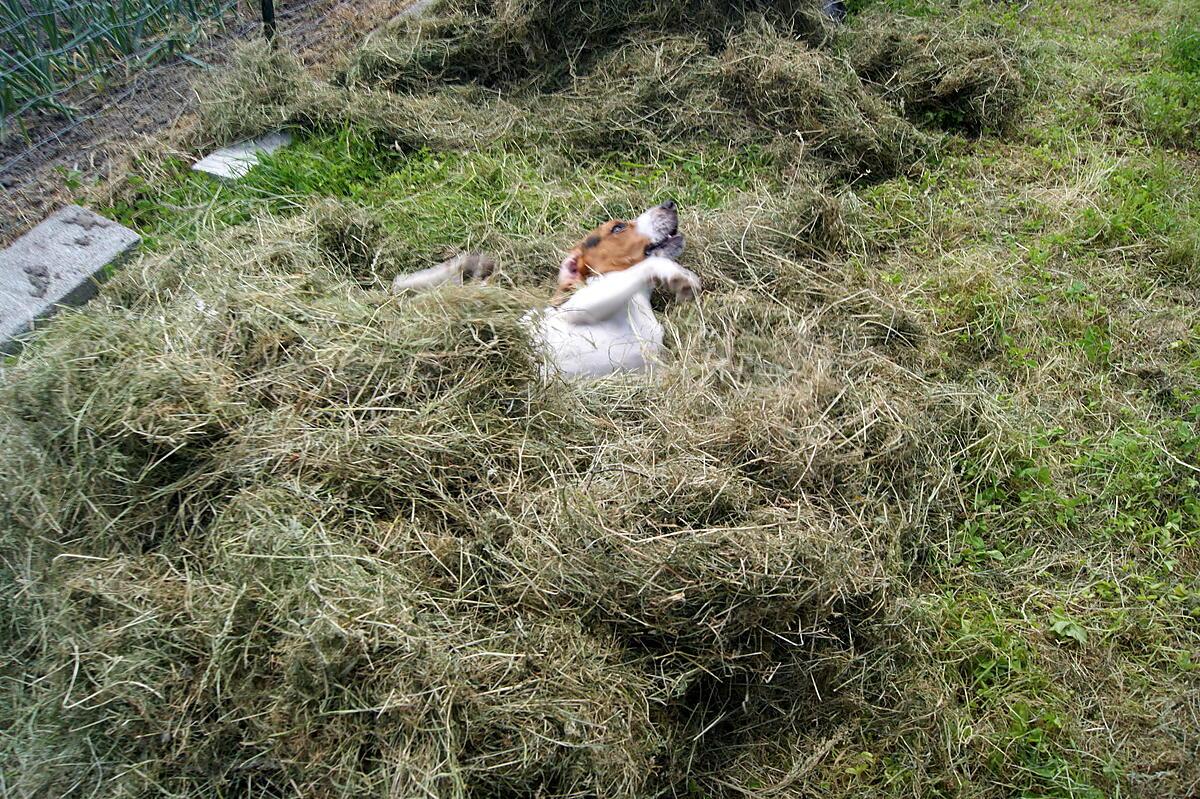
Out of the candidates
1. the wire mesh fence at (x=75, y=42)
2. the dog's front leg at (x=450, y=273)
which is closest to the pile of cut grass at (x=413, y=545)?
the dog's front leg at (x=450, y=273)

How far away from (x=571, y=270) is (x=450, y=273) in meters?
0.51

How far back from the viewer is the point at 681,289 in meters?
3.91

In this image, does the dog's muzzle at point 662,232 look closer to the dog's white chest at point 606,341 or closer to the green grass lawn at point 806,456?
the green grass lawn at point 806,456

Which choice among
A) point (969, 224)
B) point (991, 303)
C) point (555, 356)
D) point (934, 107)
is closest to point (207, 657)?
point (555, 356)

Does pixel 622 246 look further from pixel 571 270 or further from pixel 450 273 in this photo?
pixel 450 273

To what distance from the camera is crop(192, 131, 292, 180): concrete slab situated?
4.82 m

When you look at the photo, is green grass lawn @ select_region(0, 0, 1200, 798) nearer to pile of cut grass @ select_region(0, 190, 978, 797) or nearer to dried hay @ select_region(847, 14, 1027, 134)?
pile of cut grass @ select_region(0, 190, 978, 797)

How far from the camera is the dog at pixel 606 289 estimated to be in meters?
3.58

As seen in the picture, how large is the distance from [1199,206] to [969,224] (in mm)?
1201

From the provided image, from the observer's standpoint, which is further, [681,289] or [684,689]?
[681,289]

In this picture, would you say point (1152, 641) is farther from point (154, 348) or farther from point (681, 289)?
point (154, 348)

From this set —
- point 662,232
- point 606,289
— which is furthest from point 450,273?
point 662,232

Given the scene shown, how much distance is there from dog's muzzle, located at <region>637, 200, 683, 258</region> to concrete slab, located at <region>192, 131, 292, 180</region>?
2.14m

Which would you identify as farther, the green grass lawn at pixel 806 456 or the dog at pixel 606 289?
the dog at pixel 606 289
